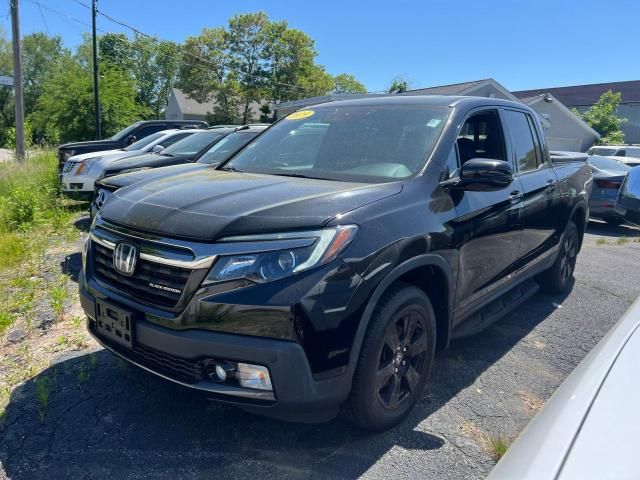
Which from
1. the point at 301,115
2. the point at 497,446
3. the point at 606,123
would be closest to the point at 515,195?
the point at 301,115

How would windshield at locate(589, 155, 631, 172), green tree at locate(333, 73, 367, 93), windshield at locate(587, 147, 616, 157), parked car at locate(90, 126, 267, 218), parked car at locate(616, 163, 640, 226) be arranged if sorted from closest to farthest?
1. parked car at locate(616, 163, 640, 226)
2. parked car at locate(90, 126, 267, 218)
3. windshield at locate(589, 155, 631, 172)
4. windshield at locate(587, 147, 616, 157)
5. green tree at locate(333, 73, 367, 93)

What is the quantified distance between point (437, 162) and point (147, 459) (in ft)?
7.48

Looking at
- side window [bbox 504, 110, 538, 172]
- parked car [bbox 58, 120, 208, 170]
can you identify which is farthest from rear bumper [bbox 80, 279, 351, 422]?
parked car [bbox 58, 120, 208, 170]

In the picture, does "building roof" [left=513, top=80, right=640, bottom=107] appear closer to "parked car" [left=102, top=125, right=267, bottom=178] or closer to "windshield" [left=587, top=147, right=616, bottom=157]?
"windshield" [left=587, top=147, right=616, bottom=157]

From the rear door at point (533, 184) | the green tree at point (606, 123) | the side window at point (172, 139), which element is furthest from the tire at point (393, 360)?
the green tree at point (606, 123)

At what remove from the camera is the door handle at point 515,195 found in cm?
377

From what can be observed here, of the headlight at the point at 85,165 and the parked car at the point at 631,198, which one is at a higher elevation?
the parked car at the point at 631,198

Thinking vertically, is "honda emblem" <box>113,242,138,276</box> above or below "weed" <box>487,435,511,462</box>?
above

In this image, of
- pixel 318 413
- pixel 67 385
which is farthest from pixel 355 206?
pixel 67 385

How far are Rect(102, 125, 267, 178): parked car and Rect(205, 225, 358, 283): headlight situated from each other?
15.0 ft

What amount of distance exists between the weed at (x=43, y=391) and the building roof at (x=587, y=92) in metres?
51.5

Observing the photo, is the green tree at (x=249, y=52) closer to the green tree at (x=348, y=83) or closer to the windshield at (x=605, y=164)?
the green tree at (x=348, y=83)

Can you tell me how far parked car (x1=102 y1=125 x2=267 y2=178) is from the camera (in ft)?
23.5

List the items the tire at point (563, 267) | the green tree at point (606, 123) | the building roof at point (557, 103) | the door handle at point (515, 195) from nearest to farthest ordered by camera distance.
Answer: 1. the door handle at point (515, 195)
2. the tire at point (563, 267)
3. the building roof at point (557, 103)
4. the green tree at point (606, 123)
